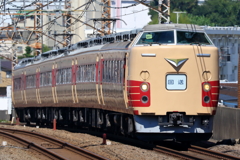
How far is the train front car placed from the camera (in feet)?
49.0

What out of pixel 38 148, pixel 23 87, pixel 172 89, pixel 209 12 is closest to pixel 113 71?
pixel 172 89

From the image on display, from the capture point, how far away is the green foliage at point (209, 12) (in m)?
106

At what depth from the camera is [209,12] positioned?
116000 mm

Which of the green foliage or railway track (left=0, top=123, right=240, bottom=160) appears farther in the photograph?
the green foliage

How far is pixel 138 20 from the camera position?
369 ft

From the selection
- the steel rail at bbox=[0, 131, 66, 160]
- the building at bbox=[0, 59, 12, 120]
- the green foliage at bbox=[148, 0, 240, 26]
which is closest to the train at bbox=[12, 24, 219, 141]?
the steel rail at bbox=[0, 131, 66, 160]

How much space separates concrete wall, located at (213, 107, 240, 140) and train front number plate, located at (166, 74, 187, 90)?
4.69 metres

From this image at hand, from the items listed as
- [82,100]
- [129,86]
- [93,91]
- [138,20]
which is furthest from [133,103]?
[138,20]

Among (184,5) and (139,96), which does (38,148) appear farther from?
(184,5)

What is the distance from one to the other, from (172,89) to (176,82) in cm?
21

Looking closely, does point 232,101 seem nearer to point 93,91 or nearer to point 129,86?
point 93,91

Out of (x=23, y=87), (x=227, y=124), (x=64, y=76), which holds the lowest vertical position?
(x=227, y=124)

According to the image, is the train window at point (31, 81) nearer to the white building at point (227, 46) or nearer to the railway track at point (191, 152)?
the railway track at point (191, 152)

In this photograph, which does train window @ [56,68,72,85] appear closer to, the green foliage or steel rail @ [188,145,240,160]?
steel rail @ [188,145,240,160]
